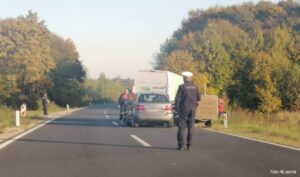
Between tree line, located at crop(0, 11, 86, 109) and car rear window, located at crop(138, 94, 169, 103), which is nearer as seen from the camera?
car rear window, located at crop(138, 94, 169, 103)

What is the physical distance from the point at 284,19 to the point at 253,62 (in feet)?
107

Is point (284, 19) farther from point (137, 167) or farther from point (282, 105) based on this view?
point (137, 167)

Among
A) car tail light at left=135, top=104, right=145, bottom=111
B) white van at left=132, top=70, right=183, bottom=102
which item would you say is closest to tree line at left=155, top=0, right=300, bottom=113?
white van at left=132, top=70, right=183, bottom=102

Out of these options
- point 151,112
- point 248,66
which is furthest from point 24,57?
point 151,112

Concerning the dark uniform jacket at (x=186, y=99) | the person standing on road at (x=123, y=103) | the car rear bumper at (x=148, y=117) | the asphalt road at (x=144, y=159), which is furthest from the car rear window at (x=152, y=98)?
the dark uniform jacket at (x=186, y=99)

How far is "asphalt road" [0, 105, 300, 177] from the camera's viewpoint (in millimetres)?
9828

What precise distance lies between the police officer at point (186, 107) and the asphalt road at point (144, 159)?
0.49 metres

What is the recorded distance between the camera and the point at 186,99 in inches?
530

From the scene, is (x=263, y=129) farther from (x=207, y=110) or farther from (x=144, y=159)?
(x=144, y=159)

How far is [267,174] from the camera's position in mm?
9461

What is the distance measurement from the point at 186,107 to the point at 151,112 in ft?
35.2

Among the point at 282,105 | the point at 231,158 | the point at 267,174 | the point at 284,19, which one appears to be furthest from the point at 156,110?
the point at 284,19

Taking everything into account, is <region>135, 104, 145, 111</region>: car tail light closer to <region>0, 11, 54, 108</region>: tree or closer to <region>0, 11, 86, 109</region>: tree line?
<region>0, 11, 86, 109</region>: tree line

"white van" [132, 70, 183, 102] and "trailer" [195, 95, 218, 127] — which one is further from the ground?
"white van" [132, 70, 183, 102]
